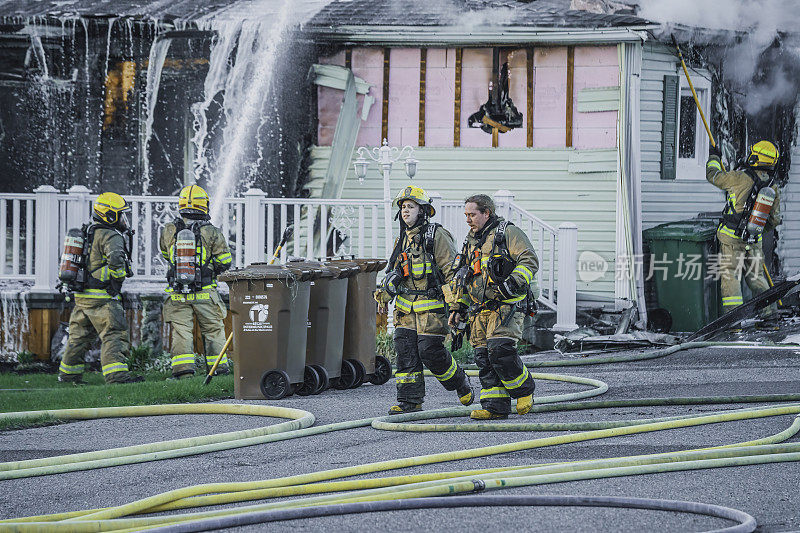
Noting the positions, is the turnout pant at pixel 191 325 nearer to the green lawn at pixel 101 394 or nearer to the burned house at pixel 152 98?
the green lawn at pixel 101 394

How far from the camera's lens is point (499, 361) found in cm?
834

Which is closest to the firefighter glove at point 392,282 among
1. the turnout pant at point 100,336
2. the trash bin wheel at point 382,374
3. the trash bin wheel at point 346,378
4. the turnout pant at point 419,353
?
the turnout pant at point 419,353

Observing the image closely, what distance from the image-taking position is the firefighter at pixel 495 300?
8.34 m

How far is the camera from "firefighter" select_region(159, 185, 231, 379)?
38.6 ft

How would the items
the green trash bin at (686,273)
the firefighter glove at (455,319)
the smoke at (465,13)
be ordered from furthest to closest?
the smoke at (465,13), the green trash bin at (686,273), the firefighter glove at (455,319)

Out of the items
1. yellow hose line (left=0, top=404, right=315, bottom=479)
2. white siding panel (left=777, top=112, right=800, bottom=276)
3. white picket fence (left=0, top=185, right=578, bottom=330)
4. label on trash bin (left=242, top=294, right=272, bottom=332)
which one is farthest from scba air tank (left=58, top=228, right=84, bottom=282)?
white siding panel (left=777, top=112, right=800, bottom=276)

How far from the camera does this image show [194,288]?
39.0 feet

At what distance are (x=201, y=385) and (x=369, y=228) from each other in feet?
18.2

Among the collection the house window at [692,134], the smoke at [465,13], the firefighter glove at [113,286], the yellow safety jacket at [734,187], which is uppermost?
the smoke at [465,13]

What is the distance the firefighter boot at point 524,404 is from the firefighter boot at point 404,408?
31.9 inches

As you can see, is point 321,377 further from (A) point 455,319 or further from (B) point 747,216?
(B) point 747,216

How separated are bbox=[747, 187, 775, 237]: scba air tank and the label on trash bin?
21.5ft

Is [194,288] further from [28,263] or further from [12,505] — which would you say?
[12,505]

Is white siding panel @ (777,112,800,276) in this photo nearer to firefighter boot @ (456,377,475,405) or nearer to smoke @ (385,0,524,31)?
smoke @ (385,0,524,31)
